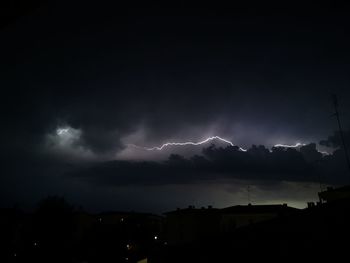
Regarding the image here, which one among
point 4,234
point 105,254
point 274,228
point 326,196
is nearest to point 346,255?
point 274,228

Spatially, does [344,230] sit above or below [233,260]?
above

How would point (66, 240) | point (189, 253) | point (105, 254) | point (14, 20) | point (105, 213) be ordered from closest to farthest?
point (14, 20) → point (189, 253) → point (66, 240) → point (105, 254) → point (105, 213)

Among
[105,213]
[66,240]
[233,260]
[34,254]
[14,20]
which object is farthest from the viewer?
[105,213]

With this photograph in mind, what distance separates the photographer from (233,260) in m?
3.42

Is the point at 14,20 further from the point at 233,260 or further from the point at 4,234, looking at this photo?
the point at 4,234

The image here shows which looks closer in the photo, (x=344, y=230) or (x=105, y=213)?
(x=344, y=230)

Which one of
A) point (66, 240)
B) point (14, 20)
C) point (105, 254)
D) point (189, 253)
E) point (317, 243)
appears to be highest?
point (14, 20)

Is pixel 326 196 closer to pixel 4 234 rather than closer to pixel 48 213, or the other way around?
pixel 48 213

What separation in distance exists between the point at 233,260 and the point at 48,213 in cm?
2834

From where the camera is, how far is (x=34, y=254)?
24938mm

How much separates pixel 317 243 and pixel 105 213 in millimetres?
71144

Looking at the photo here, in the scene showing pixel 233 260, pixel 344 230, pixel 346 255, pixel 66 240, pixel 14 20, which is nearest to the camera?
pixel 14 20

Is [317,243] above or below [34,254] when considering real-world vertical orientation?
above

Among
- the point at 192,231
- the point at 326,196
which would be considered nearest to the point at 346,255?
the point at 326,196
